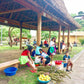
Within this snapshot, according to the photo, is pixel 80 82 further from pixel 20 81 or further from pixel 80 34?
pixel 80 34

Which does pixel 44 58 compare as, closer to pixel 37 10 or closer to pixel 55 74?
pixel 55 74

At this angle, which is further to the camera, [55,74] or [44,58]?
[44,58]

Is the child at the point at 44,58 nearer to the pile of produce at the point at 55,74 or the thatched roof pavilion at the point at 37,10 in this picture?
the pile of produce at the point at 55,74

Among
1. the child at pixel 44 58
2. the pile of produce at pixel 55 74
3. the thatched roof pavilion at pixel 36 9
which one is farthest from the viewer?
the child at pixel 44 58

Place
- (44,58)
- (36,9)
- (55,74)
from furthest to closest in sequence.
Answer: (36,9), (44,58), (55,74)

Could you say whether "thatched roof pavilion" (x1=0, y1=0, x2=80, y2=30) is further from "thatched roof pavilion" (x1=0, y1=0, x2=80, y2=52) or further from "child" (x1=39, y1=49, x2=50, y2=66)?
"child" (x1=39, y1=49, x2=50, y2=66)

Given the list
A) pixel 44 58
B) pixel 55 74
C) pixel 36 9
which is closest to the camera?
pixel 55 74

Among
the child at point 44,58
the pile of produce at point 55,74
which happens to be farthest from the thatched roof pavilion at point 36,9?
the pile of produce at point 55,74

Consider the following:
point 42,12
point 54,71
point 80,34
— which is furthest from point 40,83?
point 80,34

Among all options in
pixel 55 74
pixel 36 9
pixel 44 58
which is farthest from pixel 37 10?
pixel 55 74

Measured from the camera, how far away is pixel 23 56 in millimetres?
4113

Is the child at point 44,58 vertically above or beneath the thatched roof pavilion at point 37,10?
beneath

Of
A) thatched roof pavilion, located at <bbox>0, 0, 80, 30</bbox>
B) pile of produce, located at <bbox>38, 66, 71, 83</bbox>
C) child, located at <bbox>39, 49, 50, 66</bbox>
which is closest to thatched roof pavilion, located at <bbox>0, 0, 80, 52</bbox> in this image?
thatched roof pavilion, located at <bbox>0, 0, 80, 30</bbox>

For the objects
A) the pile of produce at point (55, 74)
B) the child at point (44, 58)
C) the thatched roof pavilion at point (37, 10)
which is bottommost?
the pile of produce at point (55, 74)
